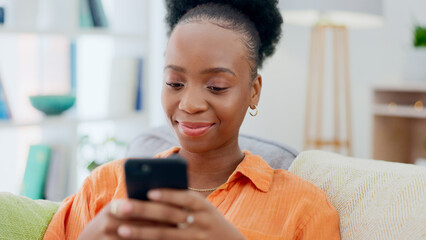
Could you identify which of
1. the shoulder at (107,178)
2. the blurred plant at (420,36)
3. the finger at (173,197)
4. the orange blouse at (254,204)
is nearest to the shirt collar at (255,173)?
the orange blouse at (254,204)

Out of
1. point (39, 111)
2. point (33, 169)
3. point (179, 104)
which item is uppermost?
point (179, 104)

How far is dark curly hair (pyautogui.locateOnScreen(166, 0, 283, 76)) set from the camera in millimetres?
1085

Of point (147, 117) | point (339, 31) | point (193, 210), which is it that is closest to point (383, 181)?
point (193, 210)

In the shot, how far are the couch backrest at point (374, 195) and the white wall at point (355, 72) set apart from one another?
218 cm

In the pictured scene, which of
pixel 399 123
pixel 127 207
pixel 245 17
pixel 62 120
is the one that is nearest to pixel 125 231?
pixel 127 207

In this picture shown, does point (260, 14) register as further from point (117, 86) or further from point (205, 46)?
point (117, 86)

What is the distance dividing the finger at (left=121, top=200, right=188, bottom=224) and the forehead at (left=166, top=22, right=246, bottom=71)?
398 millimetres

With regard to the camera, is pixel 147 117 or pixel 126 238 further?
pixel 147 117

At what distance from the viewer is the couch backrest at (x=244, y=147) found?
4.33 ft

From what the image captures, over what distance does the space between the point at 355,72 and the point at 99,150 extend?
74.0 inches

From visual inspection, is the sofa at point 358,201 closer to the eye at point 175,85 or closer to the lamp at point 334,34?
the eye at point 175,85

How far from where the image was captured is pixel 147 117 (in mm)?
3043

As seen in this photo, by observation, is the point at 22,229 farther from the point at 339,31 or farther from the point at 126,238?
the point at 339,31

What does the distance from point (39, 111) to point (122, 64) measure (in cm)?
53
